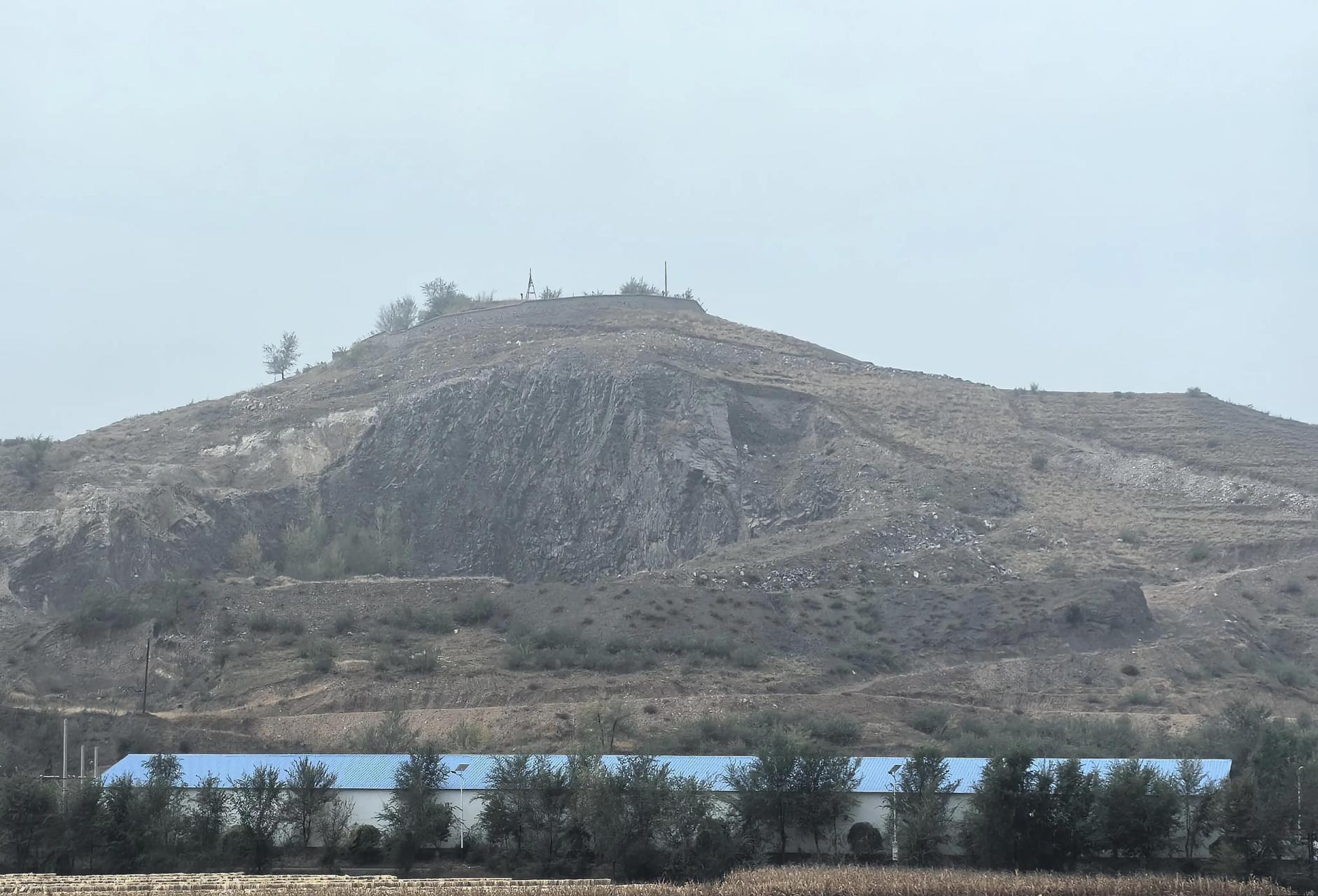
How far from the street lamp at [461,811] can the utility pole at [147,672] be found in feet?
52.6

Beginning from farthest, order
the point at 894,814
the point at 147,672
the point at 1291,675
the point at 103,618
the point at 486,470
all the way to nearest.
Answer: the point at 486,470
the point at 103,618
the point at 1291,675
the point at 147,672
the point at 894,814

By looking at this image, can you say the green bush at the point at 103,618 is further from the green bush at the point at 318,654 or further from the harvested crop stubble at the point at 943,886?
the harvested crop stubble at the point at 943,886

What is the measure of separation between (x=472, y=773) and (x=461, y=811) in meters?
1.56

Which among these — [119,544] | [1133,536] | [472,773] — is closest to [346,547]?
[119,544]

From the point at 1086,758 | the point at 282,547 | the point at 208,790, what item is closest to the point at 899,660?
the point at 1086,758

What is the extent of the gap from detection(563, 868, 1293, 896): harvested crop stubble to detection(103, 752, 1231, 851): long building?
4.49 m

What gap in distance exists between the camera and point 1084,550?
2534 inches

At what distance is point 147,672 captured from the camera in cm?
4931

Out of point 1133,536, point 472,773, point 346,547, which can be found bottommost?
point 472,773

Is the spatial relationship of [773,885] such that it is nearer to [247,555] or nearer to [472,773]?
[472,773]

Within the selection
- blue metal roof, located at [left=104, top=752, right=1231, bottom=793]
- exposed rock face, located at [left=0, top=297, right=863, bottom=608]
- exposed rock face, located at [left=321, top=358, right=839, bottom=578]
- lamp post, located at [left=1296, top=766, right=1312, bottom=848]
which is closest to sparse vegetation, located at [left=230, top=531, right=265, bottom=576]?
exposed rock face, located at [left=0, top=297, right=863, bottom=608]

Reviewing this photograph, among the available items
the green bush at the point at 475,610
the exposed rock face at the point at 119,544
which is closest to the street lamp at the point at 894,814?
the green bush at the point at 475,610

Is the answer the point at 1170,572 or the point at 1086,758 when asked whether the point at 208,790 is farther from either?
the point at 1170,572

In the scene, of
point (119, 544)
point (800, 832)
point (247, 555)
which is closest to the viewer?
point (800, 832)
